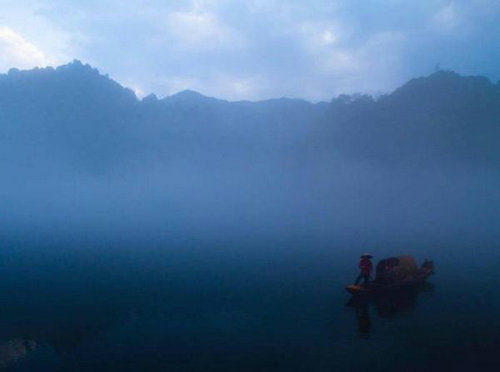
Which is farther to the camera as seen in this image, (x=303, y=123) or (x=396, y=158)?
(x=303, y=123)

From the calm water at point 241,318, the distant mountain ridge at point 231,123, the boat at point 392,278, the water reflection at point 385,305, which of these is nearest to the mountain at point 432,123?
the distant mountain ridge at point 231,123

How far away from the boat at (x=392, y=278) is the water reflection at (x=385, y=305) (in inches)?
13.1

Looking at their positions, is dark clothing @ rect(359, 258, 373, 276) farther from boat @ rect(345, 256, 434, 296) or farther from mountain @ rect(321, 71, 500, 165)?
mountain @ rect(321, 71, 500, 165)

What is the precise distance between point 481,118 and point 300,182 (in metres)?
50.6

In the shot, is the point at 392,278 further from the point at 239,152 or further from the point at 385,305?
the point at 239,152

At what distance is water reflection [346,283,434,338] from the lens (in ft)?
59.5

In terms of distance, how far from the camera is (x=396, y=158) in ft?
361

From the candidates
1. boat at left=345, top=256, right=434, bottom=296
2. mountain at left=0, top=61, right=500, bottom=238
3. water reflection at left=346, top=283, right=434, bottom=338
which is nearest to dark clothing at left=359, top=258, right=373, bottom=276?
boat at left=345, top=256, right=434, bottom=296

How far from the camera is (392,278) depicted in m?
20.1

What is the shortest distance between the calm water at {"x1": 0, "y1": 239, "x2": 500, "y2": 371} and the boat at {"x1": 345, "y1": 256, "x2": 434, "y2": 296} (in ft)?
2.85

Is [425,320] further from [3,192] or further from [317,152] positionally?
[3,192]

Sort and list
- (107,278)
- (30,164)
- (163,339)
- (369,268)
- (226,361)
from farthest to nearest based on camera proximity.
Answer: (30,164) → (107,278) → (369,268) → (163,339) → (226,361)

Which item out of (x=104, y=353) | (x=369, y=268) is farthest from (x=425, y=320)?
(x=104, y=353)

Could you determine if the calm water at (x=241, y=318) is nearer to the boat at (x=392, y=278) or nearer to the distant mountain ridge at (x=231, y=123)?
the boat at (x=392, y=278)
